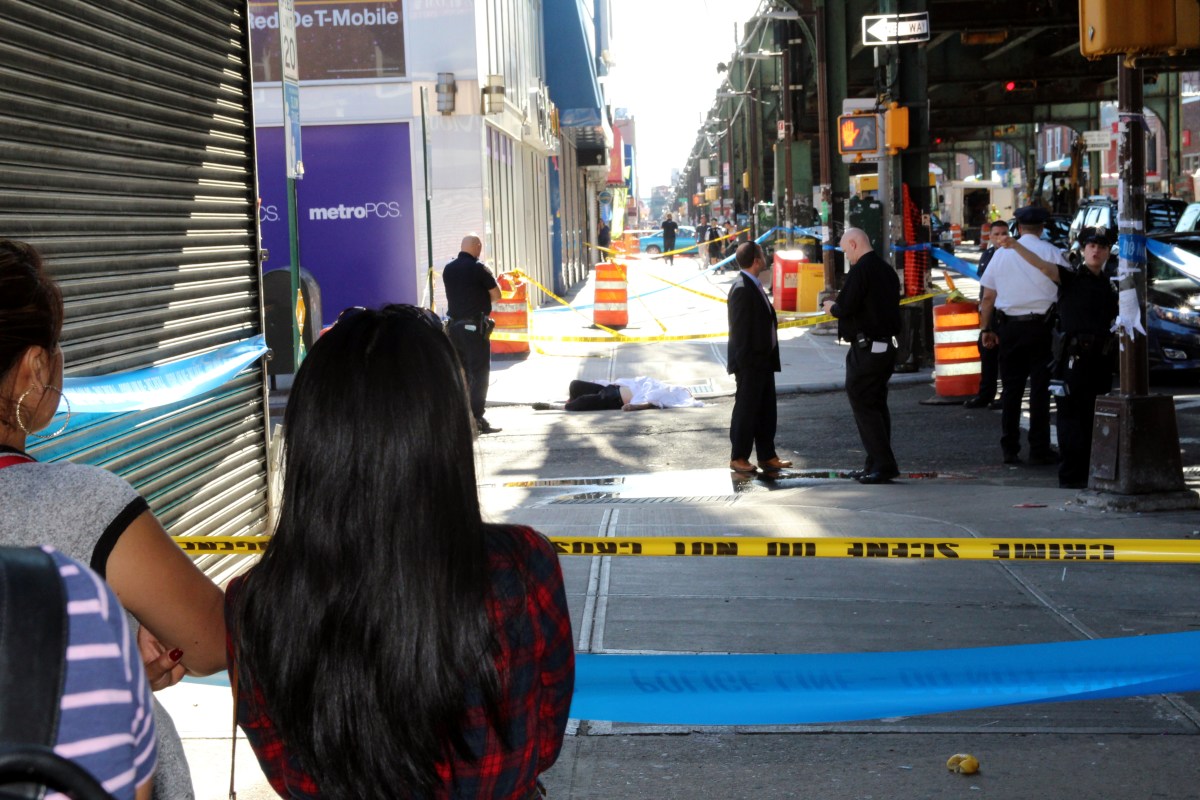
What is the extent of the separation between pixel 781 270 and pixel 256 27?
37.1ft

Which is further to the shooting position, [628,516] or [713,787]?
[628,516]

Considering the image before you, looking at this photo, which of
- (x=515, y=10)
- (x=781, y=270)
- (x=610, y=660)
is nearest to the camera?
(x=610, y=660)

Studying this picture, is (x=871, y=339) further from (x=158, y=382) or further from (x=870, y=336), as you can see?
(x=158, y=382)

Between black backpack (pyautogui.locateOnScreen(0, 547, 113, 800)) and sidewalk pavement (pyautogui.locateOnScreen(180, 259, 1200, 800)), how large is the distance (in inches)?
131

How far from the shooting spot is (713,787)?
4.52 metres

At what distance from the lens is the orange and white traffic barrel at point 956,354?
14789 mm

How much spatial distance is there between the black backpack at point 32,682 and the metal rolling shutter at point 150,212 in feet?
12.8

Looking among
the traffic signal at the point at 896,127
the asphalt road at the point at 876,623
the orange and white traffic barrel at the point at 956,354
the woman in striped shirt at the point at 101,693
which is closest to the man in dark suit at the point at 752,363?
the asphalt road at the point at 876,623

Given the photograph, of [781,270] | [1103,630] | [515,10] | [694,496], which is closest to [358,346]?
[1103,630]

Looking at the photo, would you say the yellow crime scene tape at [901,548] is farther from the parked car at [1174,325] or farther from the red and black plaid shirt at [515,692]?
the parked car at [1174,325]

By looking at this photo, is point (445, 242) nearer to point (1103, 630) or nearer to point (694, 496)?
point (694, 496)

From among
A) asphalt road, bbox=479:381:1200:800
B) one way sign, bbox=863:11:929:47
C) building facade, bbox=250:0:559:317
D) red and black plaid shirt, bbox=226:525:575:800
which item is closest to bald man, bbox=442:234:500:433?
asphalt road, bbox=479:381:1200:800

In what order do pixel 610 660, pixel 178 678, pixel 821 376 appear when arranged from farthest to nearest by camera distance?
pixel 821 376 → pixel 610 660 → pixel 178 678

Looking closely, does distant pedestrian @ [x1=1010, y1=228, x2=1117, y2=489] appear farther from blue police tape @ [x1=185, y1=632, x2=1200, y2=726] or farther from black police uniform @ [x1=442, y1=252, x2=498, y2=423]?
blue police tape @ [x1=185, y1=632, x2=1200, y2=726]
